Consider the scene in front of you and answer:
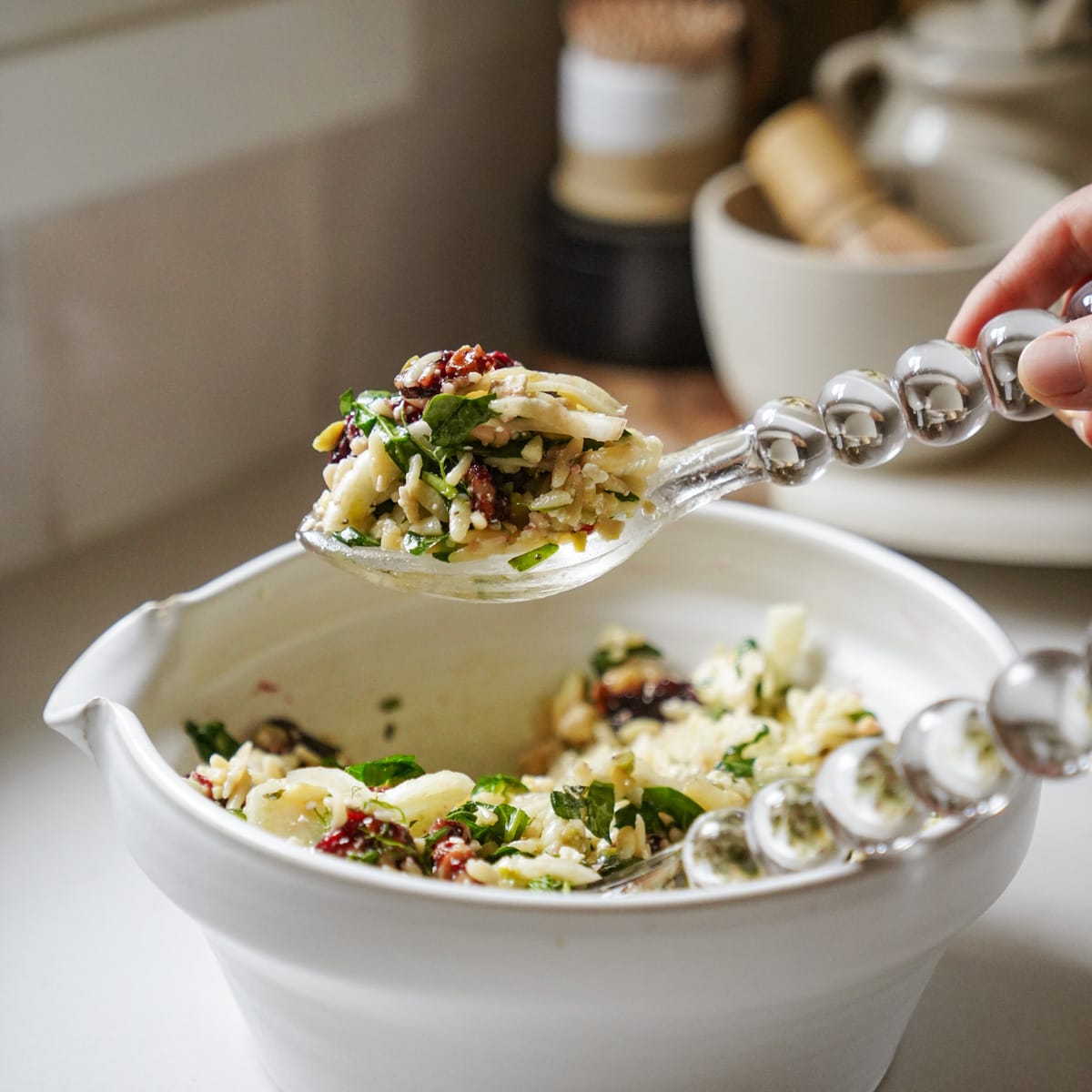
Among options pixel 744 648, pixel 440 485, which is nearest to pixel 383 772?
pixel 440 485

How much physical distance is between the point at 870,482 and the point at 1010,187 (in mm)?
359

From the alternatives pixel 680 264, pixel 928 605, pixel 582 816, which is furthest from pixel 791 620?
pixel 680 264

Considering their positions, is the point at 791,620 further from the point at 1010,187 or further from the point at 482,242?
the point at 482,242

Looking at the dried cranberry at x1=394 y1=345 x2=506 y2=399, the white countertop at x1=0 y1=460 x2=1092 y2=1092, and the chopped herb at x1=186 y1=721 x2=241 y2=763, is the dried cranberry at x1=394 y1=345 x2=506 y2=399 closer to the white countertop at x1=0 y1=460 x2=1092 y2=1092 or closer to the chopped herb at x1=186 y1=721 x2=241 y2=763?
the chopped herb at x1=186 y1=721 x2=241 y2=763

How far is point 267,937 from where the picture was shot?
0.61 m

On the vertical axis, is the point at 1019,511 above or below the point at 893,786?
below

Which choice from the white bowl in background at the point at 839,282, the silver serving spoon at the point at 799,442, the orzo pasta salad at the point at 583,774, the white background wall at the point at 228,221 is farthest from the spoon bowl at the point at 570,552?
→ the white background wall at the point at 228,221

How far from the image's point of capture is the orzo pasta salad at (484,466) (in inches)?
29.9

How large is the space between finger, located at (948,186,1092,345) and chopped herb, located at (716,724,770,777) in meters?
0.31

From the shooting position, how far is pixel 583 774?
813 mm

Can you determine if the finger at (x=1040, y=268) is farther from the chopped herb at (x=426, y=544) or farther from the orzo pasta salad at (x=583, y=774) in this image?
the chopped herb at (x=426, y=544)

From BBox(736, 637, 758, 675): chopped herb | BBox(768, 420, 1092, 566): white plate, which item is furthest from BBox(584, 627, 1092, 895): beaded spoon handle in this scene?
BBox(768, 420, 1092, 566): white plate

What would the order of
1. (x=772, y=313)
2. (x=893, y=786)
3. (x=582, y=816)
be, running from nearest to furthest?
(x=893, y=786) < (x=582, y=816) < (x=772, y=313)

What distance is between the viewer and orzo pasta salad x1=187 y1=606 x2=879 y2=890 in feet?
2.35
